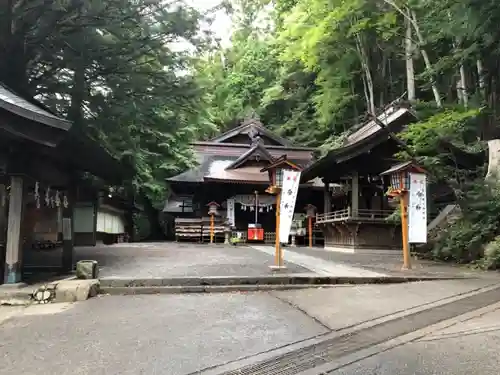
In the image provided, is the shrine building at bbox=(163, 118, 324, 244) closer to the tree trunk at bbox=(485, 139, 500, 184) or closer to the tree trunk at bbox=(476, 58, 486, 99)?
the tree trunk at bbox=(476, 58, 486, 99)

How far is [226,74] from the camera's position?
3700cm

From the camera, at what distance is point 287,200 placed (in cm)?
1015

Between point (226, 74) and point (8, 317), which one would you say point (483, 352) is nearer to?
point (8, 317)

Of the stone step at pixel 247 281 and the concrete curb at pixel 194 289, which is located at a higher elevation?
the stone step at pixel 247 281

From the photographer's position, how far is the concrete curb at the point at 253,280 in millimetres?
8000

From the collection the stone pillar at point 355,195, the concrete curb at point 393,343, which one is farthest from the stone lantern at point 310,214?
the concrete curb at point 393,343

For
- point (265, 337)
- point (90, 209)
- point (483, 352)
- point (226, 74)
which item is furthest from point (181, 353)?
point (226, 74)

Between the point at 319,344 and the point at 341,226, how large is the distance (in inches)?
545

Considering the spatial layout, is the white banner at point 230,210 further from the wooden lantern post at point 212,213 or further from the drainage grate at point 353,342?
the drainage grate at point 353,342

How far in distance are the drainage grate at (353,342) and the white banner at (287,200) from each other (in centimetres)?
416

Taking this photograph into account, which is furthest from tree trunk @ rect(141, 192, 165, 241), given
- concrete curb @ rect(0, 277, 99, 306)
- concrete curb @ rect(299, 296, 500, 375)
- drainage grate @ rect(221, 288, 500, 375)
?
concrete curb @ rect(299, 296, 500, 375)

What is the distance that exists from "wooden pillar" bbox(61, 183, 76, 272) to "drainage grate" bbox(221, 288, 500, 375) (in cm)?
715

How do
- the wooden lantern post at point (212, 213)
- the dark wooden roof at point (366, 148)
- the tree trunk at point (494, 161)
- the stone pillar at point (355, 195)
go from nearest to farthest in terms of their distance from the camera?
1. the tree trunk at point (494, 161)
2. the stone pillar at point (355, 195)
3. the dark wooden roof at point (366, 148)
4. the wooden lantern post at point (212, 213)

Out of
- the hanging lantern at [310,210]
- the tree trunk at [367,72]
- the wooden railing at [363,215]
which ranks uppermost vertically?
the tree trunk at [367,72]
